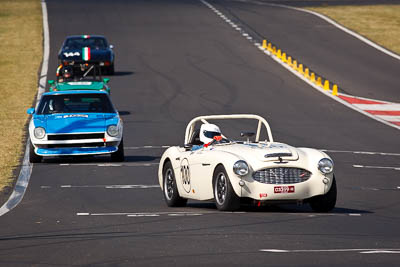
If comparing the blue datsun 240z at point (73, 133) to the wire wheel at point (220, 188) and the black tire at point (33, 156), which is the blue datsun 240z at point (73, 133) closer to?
the black tire at point (33, 156)

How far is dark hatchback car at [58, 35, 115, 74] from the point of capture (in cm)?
3947

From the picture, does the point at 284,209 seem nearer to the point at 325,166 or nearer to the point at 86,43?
the point at 325,166

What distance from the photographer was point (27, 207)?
1503 cm

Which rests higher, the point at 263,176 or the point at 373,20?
the point at 263,176

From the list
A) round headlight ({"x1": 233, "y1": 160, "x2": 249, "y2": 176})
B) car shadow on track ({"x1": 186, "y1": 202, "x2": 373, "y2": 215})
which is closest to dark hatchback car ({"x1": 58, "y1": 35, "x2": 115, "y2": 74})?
car shadow on track ({"x1": 186, "y1": 202, "x2": 373, "y2": 215})

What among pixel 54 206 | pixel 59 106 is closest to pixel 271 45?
pixel 59 106

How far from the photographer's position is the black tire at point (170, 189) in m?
15.1

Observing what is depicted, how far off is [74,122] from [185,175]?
8.00m

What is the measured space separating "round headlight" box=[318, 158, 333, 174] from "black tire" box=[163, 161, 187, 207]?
2.45 meters

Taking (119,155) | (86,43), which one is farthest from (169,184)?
(86,43)

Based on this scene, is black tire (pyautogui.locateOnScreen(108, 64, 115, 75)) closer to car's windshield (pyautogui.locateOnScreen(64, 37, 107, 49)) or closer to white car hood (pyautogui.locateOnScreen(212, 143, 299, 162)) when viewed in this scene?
car's windshield (pyautogui.locateOnScreen(64, 37, 107, 49))

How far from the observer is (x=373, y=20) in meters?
58.4

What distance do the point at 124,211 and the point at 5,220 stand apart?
1.71 metres

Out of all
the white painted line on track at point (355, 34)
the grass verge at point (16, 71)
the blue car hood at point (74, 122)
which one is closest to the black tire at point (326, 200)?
the grass verge at point (16, 71)
